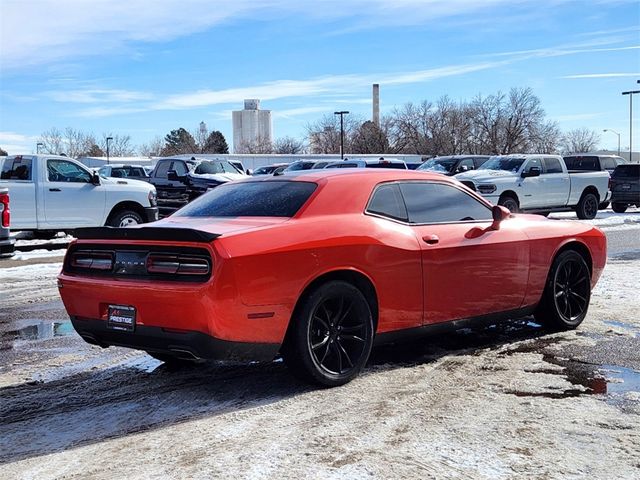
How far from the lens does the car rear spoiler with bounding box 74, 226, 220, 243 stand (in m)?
4.93

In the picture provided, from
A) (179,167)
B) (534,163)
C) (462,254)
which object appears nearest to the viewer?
(462,254)

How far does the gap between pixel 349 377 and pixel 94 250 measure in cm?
204

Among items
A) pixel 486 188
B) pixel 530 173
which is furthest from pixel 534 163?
pixel 486 188

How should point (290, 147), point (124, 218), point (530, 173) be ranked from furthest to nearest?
1. point (290, 147)
2. point (530, 173)
3. point (124, 218)

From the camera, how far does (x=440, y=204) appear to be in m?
6.42

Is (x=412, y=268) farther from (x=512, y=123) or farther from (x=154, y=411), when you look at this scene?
(x=512, y=123)

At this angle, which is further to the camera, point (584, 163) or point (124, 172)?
point (124, 172)

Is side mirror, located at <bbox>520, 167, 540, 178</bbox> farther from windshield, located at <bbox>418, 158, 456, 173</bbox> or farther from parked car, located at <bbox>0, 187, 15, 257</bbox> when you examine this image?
parked car, located at <bbox>0, 187, 15, 257</bbox>

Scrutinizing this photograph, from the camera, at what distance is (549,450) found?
4.21m

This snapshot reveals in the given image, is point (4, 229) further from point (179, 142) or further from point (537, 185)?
point (179, 142)

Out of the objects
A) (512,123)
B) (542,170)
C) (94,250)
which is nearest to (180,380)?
(94,250)

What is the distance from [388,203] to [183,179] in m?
19.4

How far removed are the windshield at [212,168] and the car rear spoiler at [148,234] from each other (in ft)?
67.1

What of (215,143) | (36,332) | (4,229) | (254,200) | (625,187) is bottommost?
(36,332)
